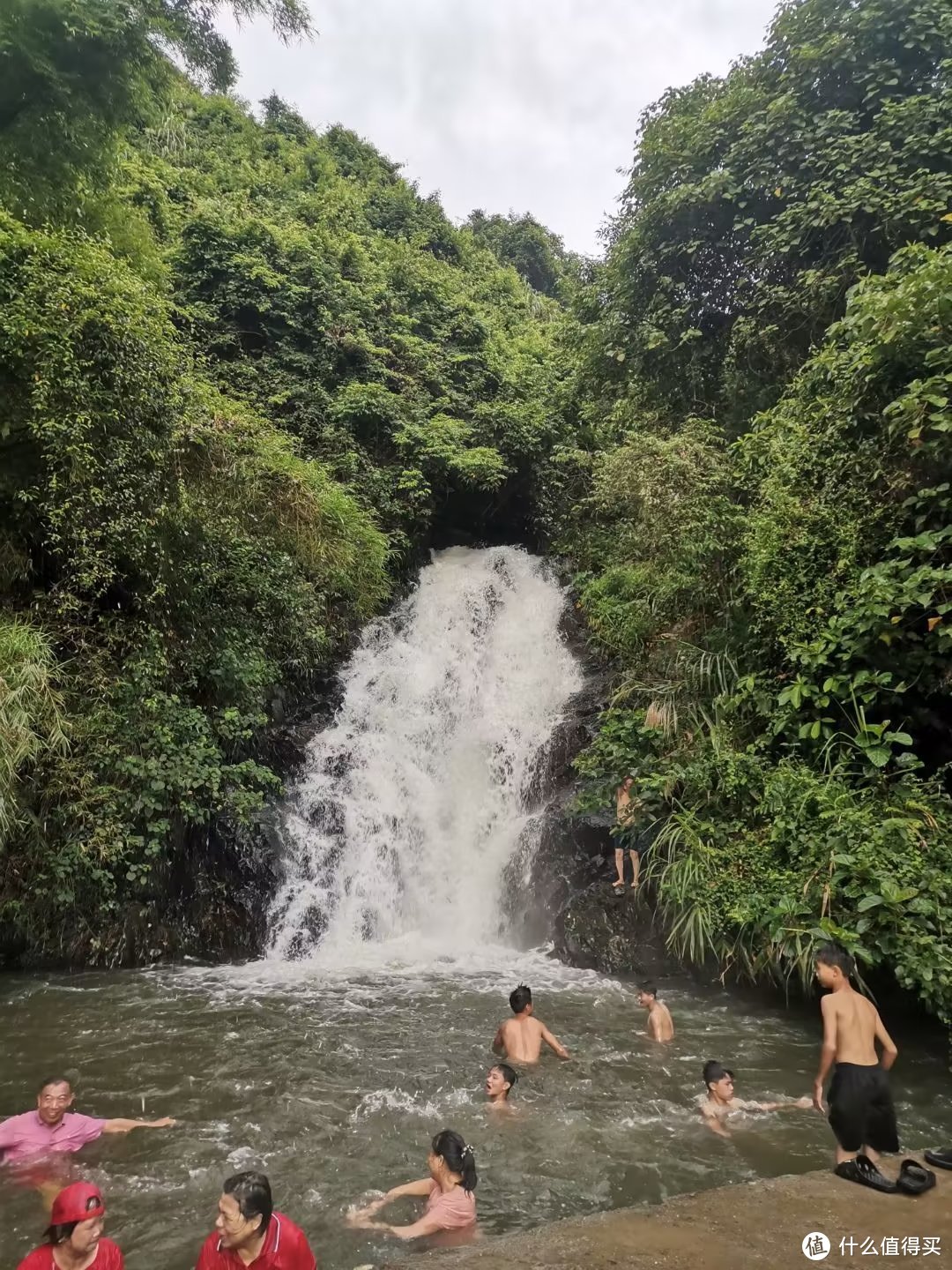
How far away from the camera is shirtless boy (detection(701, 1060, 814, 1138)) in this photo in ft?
15.5

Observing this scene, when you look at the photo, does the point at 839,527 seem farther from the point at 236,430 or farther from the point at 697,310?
the point at 236,430

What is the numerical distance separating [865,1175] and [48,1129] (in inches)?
171

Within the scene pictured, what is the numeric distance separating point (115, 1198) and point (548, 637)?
35.7 feet

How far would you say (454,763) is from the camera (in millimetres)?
11281

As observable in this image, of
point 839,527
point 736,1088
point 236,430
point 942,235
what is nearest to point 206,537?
point 236,430

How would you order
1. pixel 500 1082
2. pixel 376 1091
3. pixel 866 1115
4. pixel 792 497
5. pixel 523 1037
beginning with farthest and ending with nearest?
pixel 792 497, pixel 523 1037, pixel 376 1091, pixel 500 1082, pixel 866 1115

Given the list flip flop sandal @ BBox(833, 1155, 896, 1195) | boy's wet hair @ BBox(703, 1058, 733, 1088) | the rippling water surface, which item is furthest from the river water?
flip flop sandal @ BBox(833, 1155, 896, 1195)

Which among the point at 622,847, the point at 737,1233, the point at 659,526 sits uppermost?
the point at 659,526

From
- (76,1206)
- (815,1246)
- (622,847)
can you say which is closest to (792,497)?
(622,847)

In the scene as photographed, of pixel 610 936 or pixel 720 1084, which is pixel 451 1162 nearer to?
pixel 720 1084

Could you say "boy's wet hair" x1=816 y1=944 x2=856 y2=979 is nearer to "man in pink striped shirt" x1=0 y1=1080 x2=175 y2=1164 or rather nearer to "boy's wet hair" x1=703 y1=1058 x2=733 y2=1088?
"boy's wet hair" x1=703 y1=1058 x2=733 y2=1088

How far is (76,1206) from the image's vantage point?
2812 mm

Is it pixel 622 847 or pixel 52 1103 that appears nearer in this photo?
pixel 52 1103

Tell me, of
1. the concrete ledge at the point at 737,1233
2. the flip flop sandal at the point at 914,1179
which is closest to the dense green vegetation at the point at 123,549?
the concrete ledge at the point at 737,1233
